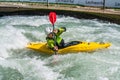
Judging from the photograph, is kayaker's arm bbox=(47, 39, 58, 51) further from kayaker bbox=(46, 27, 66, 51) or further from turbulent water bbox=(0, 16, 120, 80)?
turbulent water bbox=(0, 16, 120, 80)

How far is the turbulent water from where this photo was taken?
11.6 metres

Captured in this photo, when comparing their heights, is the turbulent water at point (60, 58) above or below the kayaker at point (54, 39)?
below

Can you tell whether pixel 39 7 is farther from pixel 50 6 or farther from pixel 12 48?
pixel 12 48

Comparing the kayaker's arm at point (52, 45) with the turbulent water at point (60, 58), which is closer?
the turbulent water at point (60, 58)

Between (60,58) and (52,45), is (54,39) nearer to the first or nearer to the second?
(52,45)

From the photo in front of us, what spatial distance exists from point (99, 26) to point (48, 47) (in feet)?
19.9

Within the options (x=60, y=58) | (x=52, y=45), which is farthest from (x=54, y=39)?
(x=60, y=58)

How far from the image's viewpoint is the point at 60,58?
1336 cm

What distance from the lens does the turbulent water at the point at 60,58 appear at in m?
11.6

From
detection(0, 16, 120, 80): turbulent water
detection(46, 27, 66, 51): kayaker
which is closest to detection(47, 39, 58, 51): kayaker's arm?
detection(46, 27, 66, 51): kayaker

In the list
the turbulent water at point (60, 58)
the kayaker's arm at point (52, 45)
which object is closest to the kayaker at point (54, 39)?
the kayaker's arm at point (52, 45)

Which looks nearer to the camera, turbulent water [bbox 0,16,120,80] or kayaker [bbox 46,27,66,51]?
turbulent water [bbox 0,16,120,80]

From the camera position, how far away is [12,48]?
15242 mm

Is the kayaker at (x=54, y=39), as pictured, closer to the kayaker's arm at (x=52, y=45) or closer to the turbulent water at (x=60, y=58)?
the kayaker's arm at (x=52, y=45)
